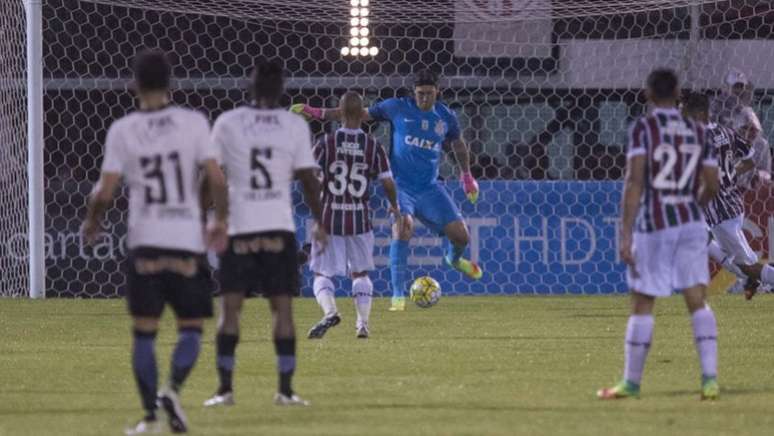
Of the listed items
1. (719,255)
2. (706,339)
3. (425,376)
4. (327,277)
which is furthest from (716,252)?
(706,339)

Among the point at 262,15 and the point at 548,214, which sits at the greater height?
the point at 262,15

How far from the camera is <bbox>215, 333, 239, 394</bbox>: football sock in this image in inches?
368

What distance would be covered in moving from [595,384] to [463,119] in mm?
11126

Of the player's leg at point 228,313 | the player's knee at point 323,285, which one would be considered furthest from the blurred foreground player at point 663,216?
the player's knee at point 323,285

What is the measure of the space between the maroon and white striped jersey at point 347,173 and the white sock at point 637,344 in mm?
4832

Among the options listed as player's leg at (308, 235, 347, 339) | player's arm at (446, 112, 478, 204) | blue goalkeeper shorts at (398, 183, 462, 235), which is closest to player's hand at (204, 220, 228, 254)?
player's leg at (308, 235, 347, 339)

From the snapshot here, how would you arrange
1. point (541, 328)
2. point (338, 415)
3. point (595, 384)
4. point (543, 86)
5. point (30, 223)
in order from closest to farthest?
point (338, 415) < point (595, 384) < point (541, 328) < point (30, 223) < point (543, 86)

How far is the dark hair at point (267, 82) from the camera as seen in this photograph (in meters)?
9.30

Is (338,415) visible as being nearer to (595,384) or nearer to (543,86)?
(595,384)

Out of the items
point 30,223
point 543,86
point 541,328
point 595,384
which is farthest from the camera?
point 543,86

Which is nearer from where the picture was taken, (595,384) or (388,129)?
(595,384)

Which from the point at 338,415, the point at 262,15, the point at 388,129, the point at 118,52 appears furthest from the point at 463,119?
the point at 338,415

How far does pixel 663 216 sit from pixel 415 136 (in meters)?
8.07

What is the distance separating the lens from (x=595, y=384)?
10656mm
